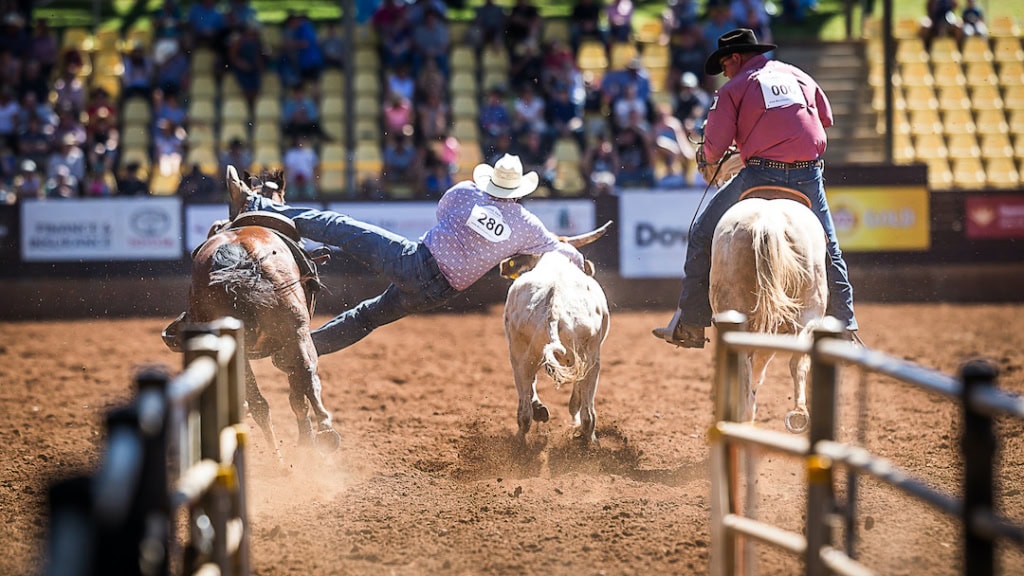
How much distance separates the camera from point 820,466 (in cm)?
350

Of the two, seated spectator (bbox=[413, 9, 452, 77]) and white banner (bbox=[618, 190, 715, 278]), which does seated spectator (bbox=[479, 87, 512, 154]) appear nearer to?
seated spectator (bbox=[413, 9, 452, 77])

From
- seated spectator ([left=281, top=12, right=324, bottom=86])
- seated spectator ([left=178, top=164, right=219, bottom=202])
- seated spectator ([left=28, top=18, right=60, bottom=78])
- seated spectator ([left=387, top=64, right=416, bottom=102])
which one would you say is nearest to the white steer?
seated spectator ([left=178, top=164, right=219, bottom=202])

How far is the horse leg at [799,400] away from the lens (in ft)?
20.7

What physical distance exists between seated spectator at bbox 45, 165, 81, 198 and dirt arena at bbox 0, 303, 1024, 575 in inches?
151

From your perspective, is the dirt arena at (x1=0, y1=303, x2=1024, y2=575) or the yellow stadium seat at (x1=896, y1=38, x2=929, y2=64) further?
the yellow stadium seat at (x1=896, y1=38, x2=929, y2=64)

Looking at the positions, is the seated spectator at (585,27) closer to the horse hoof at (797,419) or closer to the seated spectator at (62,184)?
the seated spectator at (62,184)

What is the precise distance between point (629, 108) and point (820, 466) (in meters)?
13.9

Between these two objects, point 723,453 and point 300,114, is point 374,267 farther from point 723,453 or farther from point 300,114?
point 300,114

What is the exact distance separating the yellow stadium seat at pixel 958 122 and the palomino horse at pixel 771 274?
549 inches

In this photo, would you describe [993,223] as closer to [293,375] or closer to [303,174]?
[303,174]

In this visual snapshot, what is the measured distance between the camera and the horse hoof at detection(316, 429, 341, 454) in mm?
6680

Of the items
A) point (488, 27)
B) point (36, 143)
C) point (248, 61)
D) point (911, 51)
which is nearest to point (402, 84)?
point (488, 27)

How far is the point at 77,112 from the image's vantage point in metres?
17.8

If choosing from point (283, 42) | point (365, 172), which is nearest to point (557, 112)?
point (365, 172)
